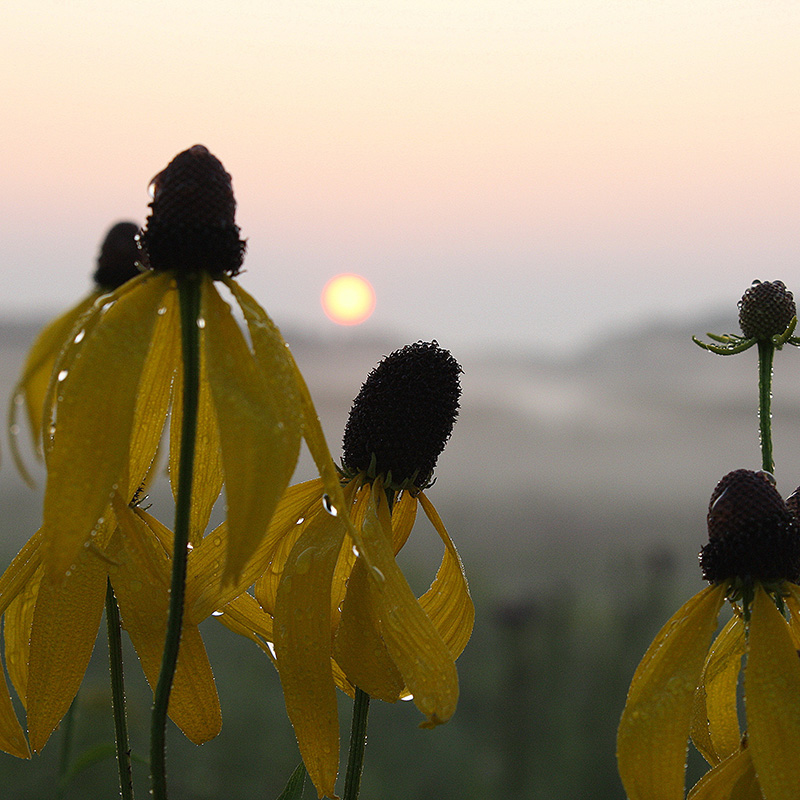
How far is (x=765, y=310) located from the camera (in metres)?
1.13

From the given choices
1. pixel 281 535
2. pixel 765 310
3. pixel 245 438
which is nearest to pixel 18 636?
pixel 281 535

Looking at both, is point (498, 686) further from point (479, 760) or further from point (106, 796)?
point (106, 796)

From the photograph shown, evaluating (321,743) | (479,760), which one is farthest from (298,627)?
(479,760)

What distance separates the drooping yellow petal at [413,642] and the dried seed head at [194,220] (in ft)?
0.78

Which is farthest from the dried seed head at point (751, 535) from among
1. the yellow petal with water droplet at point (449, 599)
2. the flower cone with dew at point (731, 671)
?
the yellow petal with water droplet at point (449, 599)

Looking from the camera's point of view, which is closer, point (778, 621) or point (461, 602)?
point (778, 621)

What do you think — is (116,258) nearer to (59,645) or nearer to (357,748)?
(59,645)

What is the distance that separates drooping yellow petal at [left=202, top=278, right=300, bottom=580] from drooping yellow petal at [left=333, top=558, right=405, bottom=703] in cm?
24

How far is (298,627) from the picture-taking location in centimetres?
76

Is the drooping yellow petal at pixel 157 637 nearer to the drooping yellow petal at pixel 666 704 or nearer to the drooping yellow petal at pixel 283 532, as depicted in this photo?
the drooping yellow petal at pixel 283 532

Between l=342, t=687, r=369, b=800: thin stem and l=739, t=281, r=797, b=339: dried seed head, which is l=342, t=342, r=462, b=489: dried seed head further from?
l=739, t=281, r=797, b=339: dried seed head

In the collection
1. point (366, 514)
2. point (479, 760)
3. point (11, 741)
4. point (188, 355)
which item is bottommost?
point (479, 760)

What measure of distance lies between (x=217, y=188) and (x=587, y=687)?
11.0 ft

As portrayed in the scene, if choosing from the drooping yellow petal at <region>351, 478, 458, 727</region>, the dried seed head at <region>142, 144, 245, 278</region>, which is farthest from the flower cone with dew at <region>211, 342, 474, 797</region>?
the dried seed head at <region>142, 144, 245, 278</region>
